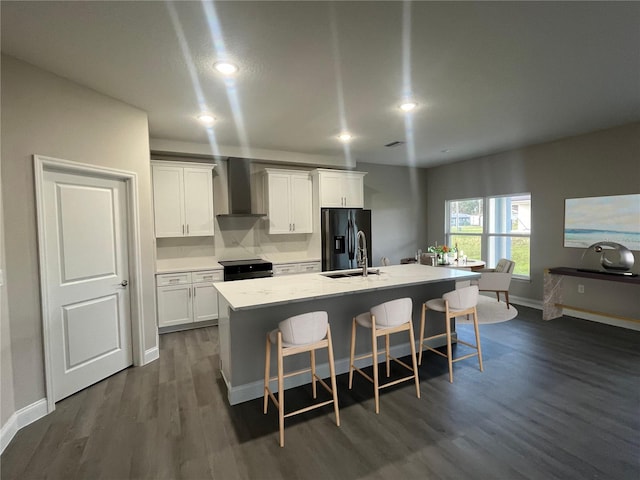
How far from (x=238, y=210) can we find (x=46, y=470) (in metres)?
3.62

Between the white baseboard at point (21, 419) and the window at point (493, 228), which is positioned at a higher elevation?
the window at point (493, 228)

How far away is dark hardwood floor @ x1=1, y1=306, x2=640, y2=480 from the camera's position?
1924mm

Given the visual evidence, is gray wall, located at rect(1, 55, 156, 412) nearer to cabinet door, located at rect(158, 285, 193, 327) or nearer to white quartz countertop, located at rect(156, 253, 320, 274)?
cabinet door, located at rect(158, 285, 193, 327)

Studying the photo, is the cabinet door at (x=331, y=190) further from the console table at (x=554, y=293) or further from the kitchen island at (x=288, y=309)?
the console table at (x=554, y=293)

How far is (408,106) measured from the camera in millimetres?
3396

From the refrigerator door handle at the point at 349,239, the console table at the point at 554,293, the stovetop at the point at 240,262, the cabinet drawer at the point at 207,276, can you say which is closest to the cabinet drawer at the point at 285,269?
the stovetop at the point at 240,262

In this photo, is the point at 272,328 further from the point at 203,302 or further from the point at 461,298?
the point at 203,302

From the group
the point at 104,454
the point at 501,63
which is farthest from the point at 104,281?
the point at 501,63

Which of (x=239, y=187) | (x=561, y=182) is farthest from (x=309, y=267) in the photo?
(x=561, y=182)

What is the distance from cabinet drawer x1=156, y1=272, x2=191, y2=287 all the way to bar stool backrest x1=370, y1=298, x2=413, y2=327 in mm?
2975

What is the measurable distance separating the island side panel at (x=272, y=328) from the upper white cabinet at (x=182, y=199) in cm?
224

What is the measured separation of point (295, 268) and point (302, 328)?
310 centimetres

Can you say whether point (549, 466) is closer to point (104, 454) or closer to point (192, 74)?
point (104, 454)

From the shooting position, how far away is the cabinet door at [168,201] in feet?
14.7
